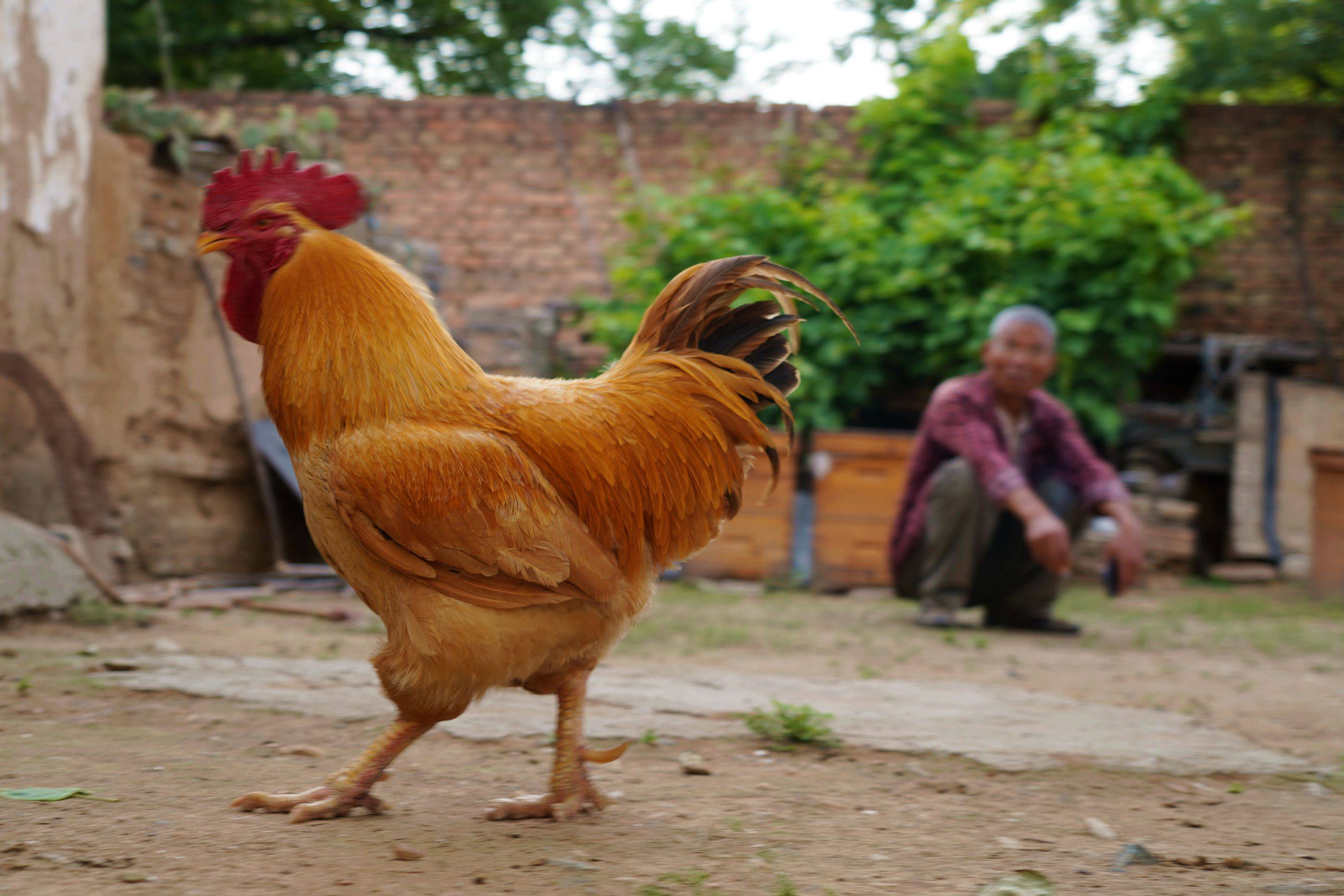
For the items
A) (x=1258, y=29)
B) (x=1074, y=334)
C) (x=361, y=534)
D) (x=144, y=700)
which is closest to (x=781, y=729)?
(x=361, y=534)

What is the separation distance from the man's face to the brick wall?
5037 millimetres

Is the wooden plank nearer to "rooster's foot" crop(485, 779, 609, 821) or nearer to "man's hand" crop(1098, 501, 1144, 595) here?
"man's hand" crop(1098, 501, 1144, 595)

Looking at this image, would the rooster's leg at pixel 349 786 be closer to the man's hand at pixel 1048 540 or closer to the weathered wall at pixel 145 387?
the man's hand at pixel 1048 540

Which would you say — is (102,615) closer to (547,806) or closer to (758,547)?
(547,806)

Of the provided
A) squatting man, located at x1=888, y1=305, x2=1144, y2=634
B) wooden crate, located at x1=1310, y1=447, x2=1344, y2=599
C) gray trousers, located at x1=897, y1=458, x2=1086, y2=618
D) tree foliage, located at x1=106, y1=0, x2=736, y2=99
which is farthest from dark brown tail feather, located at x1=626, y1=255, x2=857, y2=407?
tree foliage, located at x1=106, y1=0, x2=736, y2=99

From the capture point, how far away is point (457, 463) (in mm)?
2426

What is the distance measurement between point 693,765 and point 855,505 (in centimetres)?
489

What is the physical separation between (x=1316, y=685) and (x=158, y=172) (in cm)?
695

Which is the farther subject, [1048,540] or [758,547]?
[758,547]

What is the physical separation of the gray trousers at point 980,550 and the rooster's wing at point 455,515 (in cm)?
389

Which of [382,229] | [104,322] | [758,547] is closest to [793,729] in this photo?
[758,547]

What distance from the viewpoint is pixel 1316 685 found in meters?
4.80

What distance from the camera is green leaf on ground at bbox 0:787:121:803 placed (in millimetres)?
2467

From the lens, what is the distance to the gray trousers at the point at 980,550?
5.98 meters
